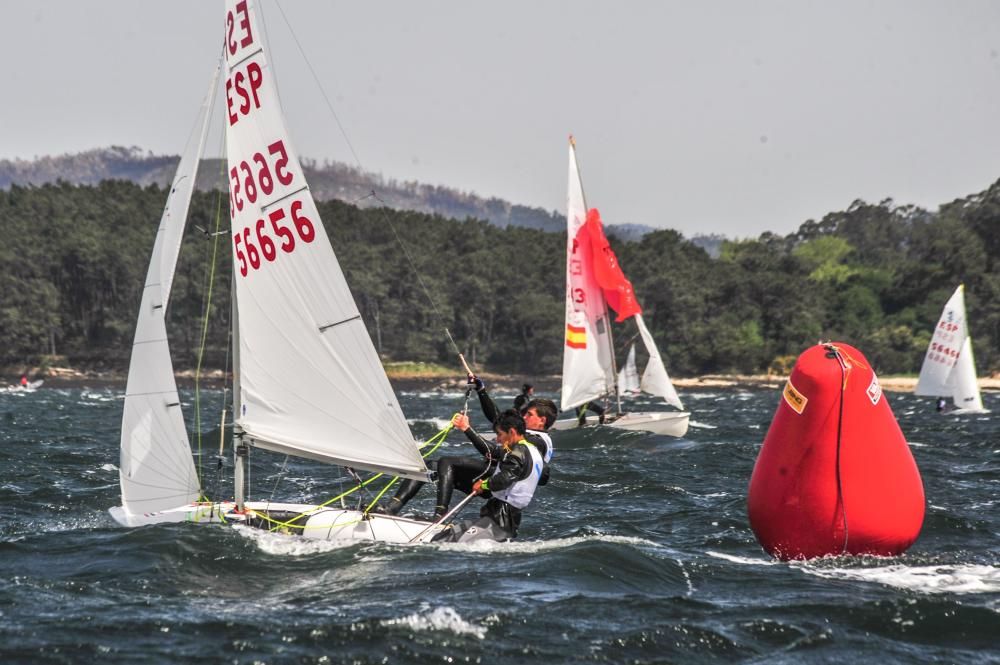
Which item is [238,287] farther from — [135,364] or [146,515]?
[146,515]

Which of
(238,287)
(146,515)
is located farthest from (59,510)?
(238,287)

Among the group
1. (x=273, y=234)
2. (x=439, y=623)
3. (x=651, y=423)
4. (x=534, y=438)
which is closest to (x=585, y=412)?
(x=651, y=423)

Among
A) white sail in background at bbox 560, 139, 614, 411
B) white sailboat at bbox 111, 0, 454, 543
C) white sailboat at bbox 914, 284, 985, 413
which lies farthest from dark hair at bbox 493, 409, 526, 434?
white sailboat at bbox 914, 284, 985, 413

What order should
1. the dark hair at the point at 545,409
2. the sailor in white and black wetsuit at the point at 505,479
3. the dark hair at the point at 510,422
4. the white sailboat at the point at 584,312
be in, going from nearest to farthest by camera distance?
1. the sailor in white and black wetsuit at the point at 505,479
2. the dark hair at the point at 510,422
3. the dark hair at the point at 545,409
4. the white sailboat at the point at 584,312

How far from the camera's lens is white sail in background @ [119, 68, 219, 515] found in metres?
10.9

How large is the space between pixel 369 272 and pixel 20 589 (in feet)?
288

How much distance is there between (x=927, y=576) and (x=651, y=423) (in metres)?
15.4

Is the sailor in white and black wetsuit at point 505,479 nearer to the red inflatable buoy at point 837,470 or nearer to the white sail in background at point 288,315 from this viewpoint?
the white sail in background at point 288,315

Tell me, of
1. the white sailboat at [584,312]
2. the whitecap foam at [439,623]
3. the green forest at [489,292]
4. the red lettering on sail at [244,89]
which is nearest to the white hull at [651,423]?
the white sailboat at [584,312]

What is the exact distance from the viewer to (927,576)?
9766 millimetres

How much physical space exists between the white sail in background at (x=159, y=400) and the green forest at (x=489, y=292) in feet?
239

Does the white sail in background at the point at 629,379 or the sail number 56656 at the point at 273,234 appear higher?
the sail number 56656 at the point at 273,234

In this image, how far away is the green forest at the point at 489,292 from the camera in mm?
89938

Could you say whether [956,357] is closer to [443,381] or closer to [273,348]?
[273,348]
